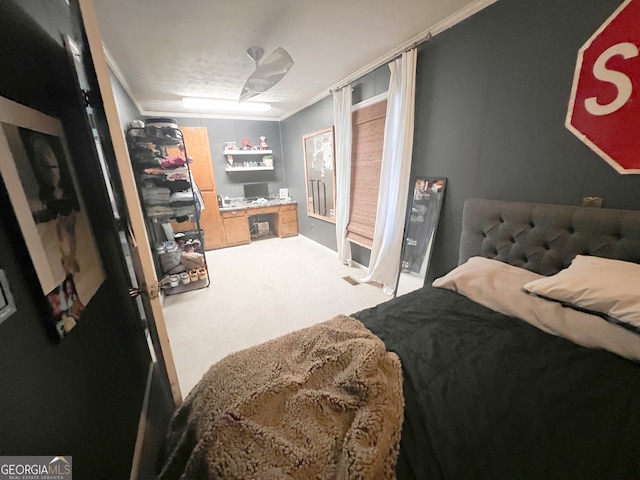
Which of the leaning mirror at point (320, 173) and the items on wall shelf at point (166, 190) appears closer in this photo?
the items on wall shelf at point (166, 190)

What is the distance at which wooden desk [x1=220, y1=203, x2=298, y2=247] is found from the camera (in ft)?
16.0

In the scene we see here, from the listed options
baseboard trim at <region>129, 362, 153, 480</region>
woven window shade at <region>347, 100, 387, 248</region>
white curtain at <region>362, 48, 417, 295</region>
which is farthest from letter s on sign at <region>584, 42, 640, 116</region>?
baseboard trim at <region>129, 362, 153, 480</region>

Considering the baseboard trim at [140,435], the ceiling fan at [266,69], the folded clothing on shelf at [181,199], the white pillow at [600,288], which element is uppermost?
the ceiling fan at [266,69]

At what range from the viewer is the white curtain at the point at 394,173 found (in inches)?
94.6

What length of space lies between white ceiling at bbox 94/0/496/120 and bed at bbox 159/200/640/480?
74.7 inches

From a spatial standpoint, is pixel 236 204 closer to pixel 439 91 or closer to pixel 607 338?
pixel 439 91

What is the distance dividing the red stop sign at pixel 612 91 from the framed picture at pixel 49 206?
2591mm

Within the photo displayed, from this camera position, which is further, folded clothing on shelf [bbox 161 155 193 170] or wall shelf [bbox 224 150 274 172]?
wall shelf [bbox 224 150 274 172]

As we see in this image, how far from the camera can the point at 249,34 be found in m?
2.08

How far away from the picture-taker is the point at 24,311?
68 centimetres

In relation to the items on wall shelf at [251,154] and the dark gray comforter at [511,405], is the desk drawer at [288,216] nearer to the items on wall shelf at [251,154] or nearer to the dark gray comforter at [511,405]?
the items on wall shelf at [251,154]

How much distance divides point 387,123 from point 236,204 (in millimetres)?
3569

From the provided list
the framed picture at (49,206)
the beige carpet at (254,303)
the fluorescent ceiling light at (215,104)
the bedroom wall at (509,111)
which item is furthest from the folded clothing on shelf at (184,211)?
the bedroom wall at (509,111)

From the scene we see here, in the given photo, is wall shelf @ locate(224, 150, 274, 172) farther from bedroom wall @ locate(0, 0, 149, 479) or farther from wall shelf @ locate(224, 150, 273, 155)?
bedroom wall @ locate(0, 0, 149, 479)
